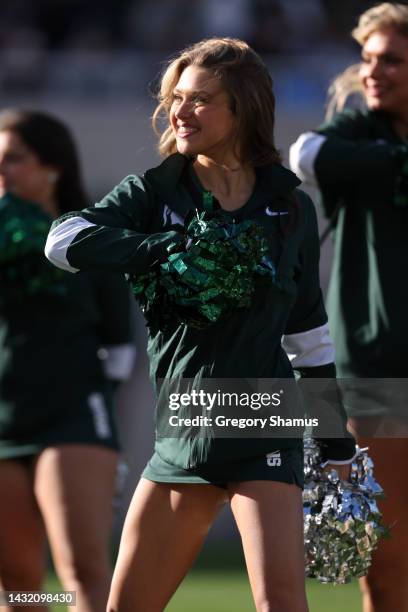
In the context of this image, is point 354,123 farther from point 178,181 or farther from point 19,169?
point 19,169

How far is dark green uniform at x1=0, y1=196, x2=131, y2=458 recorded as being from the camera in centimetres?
450

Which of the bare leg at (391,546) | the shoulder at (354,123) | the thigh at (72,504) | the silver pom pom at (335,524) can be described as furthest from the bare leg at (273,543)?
the shoulder at (354,123)

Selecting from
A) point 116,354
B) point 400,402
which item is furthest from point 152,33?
point 400,402

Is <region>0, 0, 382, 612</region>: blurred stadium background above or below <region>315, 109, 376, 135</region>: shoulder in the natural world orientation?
below

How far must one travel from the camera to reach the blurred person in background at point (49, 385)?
4383mm

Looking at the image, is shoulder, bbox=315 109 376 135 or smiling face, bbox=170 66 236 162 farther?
shoulder, bbox=315 109 376 135

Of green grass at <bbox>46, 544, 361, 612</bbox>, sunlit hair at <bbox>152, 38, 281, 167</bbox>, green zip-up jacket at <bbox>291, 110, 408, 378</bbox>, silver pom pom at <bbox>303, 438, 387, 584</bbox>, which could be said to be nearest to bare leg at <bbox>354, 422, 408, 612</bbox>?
green zip-up jacket at <bbox>291, 110, 408, 378</bbox>

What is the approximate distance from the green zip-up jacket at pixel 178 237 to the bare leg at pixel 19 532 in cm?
119

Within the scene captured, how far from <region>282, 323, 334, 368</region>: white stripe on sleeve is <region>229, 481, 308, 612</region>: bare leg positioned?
0.46 m

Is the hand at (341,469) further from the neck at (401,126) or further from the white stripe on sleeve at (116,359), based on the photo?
the white stripe on sleeve at (116,359)

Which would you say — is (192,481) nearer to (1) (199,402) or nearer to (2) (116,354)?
(1) (199,402)

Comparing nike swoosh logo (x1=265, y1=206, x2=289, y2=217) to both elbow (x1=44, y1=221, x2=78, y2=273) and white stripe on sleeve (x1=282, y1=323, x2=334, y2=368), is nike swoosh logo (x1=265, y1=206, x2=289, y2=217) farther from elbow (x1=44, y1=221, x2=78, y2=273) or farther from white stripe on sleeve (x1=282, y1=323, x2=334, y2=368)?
elbow (x1=44, y1=221, x2=78, y2=273)

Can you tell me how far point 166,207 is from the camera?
133 inches

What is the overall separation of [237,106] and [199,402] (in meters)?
0.81
